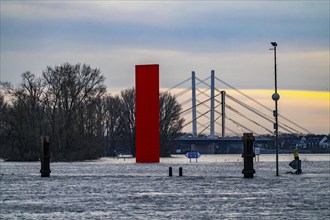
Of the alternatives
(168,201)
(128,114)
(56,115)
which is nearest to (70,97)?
(56,115)

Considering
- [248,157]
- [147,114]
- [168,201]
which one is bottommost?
[168,201]

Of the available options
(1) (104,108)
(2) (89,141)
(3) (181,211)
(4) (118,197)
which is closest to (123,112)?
(1) (104,108)

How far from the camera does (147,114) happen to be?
107250mm

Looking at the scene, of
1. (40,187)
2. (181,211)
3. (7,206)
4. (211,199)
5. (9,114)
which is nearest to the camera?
(181,211)

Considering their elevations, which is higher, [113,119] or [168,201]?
[113,119]

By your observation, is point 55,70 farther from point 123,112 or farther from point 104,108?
point 123,112

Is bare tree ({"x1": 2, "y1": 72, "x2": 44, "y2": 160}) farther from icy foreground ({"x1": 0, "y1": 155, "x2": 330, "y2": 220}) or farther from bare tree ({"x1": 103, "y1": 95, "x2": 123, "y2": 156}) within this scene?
icy foreground ({"x1": 0, "y1": 155, "x2": 330, "y2": 220})

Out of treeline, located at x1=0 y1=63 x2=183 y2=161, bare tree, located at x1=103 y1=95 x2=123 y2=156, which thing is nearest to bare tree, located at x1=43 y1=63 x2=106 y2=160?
treeline, located at x1=0 y1=63 x2=183 y2=161

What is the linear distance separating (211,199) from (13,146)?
274ft

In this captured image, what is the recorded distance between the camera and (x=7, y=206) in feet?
119

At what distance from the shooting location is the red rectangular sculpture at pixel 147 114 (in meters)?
106

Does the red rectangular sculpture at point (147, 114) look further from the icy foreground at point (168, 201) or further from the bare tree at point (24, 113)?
the icy foreground at point (168, 201)

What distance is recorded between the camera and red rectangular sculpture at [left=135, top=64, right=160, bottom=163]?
4168 inches

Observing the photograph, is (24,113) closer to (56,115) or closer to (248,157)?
(56,115)
